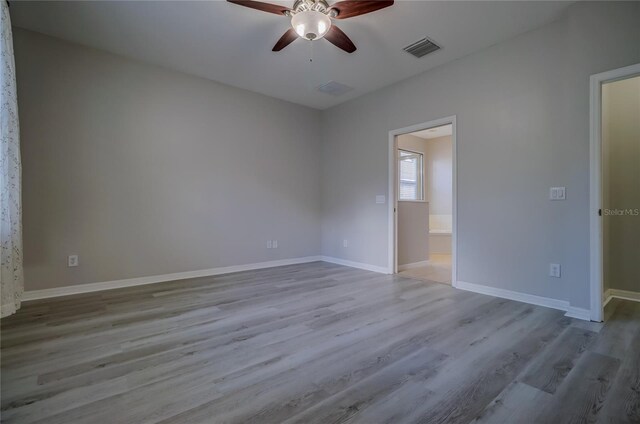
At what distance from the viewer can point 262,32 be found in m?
3.09

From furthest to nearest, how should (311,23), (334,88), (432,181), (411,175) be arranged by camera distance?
(432,181) < (411,175) < (334,88) < (311,23)

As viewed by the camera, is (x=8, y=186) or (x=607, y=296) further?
(x=607, y=296)

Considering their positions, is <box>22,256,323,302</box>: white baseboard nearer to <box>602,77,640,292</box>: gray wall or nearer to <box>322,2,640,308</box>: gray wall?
<box>322,2,640,308</box>: gray wall

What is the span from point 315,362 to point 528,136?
306 cm

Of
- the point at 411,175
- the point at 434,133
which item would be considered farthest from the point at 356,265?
the point at 434,133

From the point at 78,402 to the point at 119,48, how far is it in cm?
370

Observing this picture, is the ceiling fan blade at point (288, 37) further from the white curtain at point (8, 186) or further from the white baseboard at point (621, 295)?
the white baseboard at point (621, 295)

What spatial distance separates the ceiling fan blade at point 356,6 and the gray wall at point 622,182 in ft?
8.91

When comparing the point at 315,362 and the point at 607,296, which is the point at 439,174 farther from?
the point at 315,362

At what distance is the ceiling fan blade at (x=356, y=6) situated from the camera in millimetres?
2301

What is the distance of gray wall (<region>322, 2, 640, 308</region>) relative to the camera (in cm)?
259

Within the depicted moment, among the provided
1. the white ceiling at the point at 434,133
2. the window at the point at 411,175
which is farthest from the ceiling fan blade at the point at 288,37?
the window at the point at 411,175

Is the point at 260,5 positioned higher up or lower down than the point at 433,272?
higher up

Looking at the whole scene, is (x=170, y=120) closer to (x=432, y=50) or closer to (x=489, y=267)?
(x=432, y=50)
